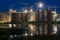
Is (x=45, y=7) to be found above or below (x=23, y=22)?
above

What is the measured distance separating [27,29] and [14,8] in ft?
1.58

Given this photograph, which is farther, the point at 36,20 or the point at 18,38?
the point at 36,20

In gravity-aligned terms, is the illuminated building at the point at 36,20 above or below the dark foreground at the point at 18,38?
above

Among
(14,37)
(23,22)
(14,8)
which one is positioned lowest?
(14,37)

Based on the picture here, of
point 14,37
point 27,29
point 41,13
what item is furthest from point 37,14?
point 14,37

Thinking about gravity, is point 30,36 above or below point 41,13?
below

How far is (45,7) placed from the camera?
425 centimetres

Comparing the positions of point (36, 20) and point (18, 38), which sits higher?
point (36, 20)

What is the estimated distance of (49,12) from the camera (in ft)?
13.8

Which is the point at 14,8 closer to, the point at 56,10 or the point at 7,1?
the point at 7,1

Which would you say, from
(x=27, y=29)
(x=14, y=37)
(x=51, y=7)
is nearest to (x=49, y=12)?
(x=51, y=7)

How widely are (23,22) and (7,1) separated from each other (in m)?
0.51

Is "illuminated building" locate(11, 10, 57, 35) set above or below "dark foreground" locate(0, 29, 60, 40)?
above

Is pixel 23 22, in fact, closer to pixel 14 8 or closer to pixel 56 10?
pixel 14 8
